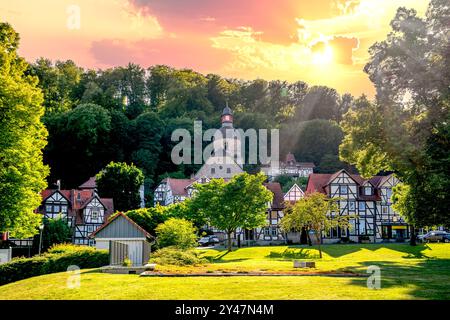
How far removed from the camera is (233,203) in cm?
4691

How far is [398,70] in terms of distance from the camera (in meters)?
26.2

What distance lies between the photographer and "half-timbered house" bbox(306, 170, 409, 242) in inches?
2434

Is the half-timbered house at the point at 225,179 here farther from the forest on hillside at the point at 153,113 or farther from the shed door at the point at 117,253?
the shed door at the point at 117,253

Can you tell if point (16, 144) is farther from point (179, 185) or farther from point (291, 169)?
point (291, 169)

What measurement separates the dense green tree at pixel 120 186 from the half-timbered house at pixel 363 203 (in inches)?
955

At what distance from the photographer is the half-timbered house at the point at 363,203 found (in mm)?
61812

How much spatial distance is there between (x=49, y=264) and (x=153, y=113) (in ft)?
247

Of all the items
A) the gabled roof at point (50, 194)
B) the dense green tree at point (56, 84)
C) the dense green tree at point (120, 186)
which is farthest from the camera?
the dense green tree at point (56, 84)

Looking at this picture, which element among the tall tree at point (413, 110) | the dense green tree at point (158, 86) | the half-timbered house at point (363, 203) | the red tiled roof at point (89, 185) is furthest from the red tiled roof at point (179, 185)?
the tall tree at point (413, 110)

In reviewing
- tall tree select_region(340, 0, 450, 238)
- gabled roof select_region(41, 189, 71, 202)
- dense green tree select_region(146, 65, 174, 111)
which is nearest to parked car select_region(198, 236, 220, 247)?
gabled roof select_region(41, 189, 71, 202)

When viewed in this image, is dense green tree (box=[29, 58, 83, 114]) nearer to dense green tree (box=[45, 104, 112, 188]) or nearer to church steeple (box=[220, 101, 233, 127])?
dense green tree (box=[45, 104, 112, 188])

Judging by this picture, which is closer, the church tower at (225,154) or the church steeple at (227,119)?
the church tower at (225,154)

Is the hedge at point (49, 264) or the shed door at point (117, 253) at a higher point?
the shed door at point (117, 253)
